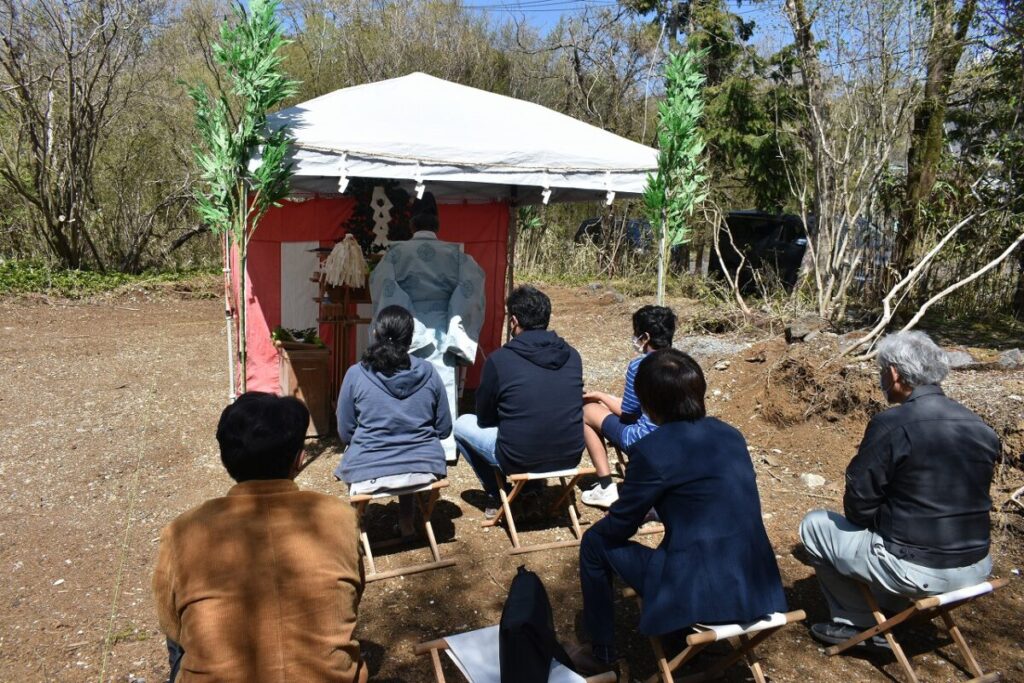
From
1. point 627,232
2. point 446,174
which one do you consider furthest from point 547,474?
point 627,232

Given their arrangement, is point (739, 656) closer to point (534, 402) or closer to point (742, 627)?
point (742, 627)

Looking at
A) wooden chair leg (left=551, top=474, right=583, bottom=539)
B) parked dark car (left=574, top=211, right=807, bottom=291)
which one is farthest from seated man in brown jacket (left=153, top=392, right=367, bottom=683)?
parked dark car (left=574, top=211, right=807, bottom=291)

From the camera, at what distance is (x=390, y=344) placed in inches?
149

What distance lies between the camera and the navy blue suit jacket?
97.6 inches

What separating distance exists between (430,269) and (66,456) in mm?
2731

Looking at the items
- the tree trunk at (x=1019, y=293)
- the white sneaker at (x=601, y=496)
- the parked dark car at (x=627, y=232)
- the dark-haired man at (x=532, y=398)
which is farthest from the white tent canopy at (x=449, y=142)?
the parked dark car at (x=627, y=232)

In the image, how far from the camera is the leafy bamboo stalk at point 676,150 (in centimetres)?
553

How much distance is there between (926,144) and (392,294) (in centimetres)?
855

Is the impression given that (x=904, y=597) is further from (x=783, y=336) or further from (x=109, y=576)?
(x=783, y=336)

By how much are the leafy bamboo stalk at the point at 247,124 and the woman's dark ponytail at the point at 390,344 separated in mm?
1334

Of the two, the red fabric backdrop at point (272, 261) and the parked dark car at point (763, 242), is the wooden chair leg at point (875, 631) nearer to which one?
the red fabric backdrop at point (272, 261)

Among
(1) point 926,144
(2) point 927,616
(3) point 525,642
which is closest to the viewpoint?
(3) point 525,642

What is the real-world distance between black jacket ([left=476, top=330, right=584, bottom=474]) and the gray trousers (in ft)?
4.04

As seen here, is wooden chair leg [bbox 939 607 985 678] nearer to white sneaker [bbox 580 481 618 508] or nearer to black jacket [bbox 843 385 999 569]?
black jacket [bbox 843 385 999 569]
